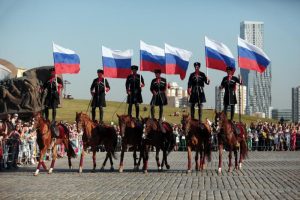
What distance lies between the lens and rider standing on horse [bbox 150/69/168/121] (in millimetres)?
25109

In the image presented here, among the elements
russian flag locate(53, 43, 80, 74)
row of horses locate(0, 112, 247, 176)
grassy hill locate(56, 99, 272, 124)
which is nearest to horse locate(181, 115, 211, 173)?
row of horses locate(0, 112, 247, 176)

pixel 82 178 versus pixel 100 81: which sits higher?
pixel 100 81

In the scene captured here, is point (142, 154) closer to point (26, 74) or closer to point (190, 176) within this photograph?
point (190, 176)

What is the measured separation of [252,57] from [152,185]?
33.7ft

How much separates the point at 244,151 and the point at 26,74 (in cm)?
2585

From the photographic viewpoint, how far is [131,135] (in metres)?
24.5

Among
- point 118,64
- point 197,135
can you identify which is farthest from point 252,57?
point 118,64

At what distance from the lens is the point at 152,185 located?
1831cm

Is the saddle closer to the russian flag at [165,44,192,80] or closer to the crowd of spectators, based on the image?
the crowd of spectators

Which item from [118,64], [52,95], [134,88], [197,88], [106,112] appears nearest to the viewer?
[197,88]

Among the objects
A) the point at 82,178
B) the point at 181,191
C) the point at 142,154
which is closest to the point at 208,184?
the point at 181,191

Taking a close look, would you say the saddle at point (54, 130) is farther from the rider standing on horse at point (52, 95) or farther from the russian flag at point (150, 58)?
the russian flag at point (150, 58)

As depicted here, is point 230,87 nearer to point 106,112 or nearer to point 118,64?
point 118,64

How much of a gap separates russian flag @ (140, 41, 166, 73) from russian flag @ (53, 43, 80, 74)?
2.62 m
